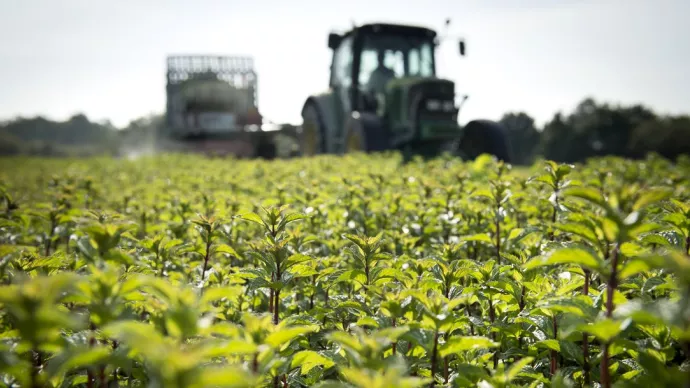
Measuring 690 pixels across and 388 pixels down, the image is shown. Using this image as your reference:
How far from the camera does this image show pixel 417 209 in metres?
3.88

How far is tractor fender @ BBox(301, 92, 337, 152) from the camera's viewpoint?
1363cm

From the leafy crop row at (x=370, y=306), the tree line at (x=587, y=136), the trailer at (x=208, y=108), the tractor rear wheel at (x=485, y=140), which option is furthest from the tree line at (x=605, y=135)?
the leafy crop row at (x=370, y=306)

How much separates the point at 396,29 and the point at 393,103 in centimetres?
197

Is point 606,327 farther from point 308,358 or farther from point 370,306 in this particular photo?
point 370,306

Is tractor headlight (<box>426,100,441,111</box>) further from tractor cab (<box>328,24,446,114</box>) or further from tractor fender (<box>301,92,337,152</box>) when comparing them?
tractor fender (<box>301,92,337,152</box>)

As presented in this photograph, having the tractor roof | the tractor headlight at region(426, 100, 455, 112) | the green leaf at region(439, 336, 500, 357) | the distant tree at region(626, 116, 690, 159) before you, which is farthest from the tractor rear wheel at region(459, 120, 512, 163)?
the distant tree at region(626, 116, 690, 159)

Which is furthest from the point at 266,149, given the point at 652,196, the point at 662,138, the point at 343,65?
the point at 662,138

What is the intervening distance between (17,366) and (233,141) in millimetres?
20439

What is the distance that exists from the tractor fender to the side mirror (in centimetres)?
130

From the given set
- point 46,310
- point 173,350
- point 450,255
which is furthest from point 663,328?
point 46,310

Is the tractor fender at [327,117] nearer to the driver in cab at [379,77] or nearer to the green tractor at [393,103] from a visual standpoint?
the green tractor at [393,103]

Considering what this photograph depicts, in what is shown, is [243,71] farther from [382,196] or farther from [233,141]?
[382,196]

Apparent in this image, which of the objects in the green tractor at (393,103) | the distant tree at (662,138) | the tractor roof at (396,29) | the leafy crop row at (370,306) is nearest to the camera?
the leafy crop row at (370,306)

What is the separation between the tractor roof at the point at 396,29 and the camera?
11.6 metres
